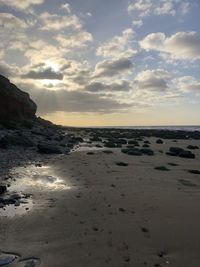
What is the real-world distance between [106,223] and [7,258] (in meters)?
2.76

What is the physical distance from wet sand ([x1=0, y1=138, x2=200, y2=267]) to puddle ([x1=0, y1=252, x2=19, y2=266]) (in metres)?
0.14

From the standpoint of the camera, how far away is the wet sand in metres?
6.45

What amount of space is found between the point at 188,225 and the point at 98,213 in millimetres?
2281

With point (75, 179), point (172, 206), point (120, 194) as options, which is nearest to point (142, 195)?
point (120, 194)

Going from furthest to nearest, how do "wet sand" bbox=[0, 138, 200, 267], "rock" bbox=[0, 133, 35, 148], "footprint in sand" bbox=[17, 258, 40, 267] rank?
"rock" bbox=[0, 133, 35, 148] < "wet sand" bbox=[0, 138, 200, 267] < "footprint in sand" bbox=[17, 258, 40, 267]

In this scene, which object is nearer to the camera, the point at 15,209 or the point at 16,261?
the point at 16,261

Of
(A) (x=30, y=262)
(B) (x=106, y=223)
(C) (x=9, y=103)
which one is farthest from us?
(C) (x=9, y=103)

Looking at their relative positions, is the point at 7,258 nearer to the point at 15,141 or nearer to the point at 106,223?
the point at 106,223

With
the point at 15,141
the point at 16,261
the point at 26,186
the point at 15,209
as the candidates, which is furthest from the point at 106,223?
the point at 15,141

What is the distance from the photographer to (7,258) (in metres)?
6.22

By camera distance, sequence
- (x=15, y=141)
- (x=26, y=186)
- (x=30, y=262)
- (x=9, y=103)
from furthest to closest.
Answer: (x=9, y=103), (x=15, y=141), (x=26, y=186), (x=30, y=262)

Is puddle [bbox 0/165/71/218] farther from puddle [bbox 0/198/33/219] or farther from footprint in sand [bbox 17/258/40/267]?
footprint in sand [bbox 17/258/40/267]

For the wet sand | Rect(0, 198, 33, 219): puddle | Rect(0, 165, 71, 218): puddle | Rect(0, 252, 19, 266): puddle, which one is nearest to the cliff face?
Rect(0, 165, 71, 218): puddle

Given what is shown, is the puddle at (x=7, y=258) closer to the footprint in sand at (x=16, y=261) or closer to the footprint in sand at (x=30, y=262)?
the footprint in sand at (x=16, y=261)
